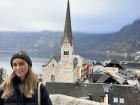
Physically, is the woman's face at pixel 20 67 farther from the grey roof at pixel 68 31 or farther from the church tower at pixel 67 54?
the grey roof at pixel 68 31

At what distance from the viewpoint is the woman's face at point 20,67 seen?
4380 mm

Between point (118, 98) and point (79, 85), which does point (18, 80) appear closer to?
point (118, 98)

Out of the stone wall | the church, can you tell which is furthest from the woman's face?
the church

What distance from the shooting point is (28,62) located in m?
4.47

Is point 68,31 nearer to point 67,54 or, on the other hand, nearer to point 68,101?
point 67,54

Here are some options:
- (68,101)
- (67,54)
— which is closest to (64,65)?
(67,54)

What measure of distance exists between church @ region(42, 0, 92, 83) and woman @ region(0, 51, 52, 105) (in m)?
67.2

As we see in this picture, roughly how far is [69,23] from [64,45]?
15.7 ft

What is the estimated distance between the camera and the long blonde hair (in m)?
4.25

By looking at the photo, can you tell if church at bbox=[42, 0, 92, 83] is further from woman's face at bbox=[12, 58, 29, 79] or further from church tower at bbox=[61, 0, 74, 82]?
woman's face at bbox=[12, 58, 29, 79]

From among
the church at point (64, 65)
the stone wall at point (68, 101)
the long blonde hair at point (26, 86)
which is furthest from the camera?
the church at point (64, 65)

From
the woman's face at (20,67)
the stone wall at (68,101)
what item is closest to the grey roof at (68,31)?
the stone wall at (68,101)

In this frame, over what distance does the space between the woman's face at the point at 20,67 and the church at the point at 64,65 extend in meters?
67.2

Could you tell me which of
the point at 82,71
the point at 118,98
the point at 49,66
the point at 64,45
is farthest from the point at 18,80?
the point at 82,71
